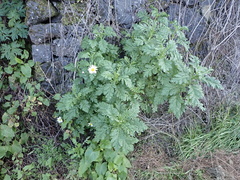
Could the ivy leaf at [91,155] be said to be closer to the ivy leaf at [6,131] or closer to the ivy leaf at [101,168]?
the ivy leaf at [101,168]

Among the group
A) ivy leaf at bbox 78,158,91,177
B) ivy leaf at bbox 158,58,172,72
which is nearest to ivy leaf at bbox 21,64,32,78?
ivy leaf at bbox 78,158,91,177

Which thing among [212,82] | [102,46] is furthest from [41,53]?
[212,82]

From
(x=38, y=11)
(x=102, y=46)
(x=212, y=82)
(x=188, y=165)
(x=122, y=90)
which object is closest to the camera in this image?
(x=212, y=82)

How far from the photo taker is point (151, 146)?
252 centimetres

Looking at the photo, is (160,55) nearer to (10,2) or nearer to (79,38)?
(79,38)

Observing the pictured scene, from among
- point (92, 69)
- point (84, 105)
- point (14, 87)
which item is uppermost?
point (92, 69)

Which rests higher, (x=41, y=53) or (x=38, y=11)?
(x=38, y=11)

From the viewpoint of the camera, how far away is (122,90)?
6.79ft

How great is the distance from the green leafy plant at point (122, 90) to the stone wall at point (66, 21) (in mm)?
337

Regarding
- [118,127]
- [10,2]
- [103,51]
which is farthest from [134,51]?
[10,2]

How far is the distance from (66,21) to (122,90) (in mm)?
1081

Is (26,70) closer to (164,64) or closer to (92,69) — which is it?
(92,69)

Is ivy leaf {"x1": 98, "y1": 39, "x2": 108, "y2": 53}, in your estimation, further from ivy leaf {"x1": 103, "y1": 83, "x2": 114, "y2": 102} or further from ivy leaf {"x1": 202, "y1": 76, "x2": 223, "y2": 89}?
ivy leaf {"x1": 202, "y1": 76, "x2": 223, "y2": 89}

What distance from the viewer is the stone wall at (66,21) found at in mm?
2521
